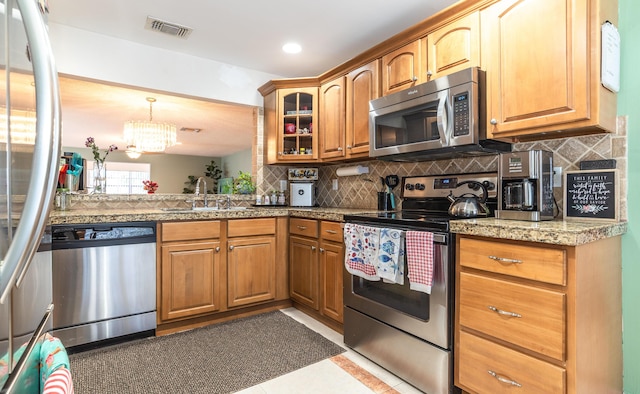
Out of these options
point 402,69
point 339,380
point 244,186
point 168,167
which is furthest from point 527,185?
point 168,167

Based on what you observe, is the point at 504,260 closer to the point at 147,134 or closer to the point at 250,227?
the point at 250,227

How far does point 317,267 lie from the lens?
2.74 meters

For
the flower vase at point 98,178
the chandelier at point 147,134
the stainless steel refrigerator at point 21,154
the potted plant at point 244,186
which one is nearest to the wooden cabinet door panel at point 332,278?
the potted plant at point 244,186

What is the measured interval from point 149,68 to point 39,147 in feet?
8.97

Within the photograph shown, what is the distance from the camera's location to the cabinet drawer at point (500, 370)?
54.0 inches

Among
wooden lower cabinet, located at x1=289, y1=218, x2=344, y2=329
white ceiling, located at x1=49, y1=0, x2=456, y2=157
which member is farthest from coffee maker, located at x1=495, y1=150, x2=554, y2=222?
white ceiling, located at x1=49, y1=0, x2=456, y2=157

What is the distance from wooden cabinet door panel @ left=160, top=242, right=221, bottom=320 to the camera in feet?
8.25

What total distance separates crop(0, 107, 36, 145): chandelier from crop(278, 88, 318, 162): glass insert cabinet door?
2.66 meters

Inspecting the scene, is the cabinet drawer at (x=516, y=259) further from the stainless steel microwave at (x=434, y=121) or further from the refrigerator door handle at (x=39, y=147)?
the refrigerator door handle at (x=39, y=147)

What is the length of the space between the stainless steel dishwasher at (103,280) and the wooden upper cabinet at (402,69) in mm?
2014

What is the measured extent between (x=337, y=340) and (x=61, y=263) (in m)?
1.85

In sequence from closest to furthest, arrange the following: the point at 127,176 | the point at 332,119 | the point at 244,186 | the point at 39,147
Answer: the point at 39,147, the point at 332,119, the point at 244,186, the point at 127,176

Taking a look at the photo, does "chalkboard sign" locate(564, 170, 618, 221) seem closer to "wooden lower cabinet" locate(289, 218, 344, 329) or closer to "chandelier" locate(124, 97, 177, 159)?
"wooden lower cabinet" locate(289, 218, 344, 329)

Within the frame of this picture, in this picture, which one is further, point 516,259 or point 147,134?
point 147,134
